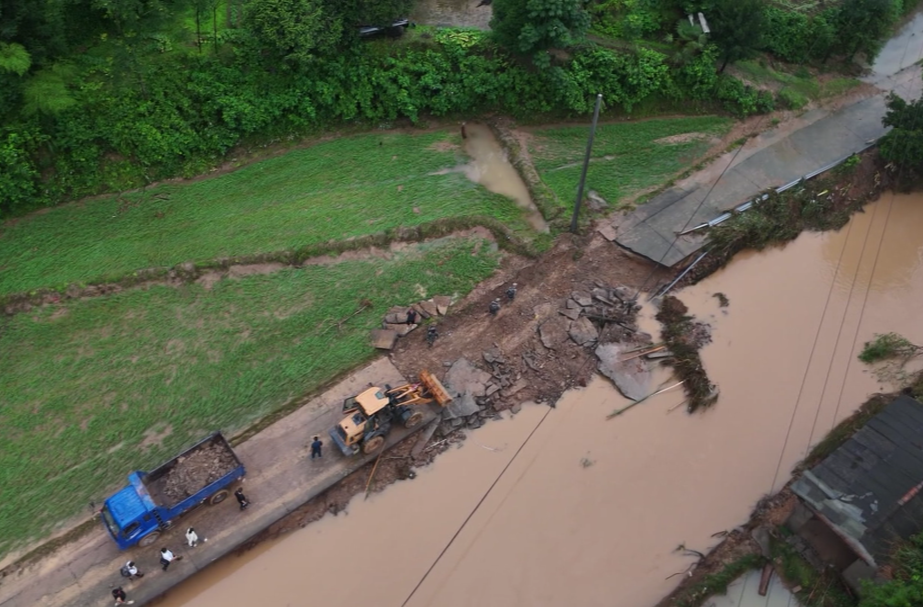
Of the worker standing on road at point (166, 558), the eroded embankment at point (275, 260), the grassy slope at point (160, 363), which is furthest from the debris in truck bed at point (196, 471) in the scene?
the eroded embankment at point (275, 260)

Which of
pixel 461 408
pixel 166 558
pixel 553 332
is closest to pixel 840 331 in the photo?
pixel 553 332

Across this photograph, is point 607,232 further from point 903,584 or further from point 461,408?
point 903,584

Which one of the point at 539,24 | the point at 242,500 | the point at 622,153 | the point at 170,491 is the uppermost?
the point at 539,24

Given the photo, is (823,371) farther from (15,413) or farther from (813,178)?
(15,413)

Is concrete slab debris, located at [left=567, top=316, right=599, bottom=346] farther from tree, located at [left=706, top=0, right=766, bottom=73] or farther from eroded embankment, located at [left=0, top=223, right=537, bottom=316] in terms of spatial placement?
tree, located at [left=706, top=0, right=766, bottom=73]

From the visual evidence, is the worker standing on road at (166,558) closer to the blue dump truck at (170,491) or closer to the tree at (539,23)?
the blue dump truck at (170,491)

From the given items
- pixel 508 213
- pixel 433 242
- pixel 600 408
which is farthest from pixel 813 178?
pixel 433 242
